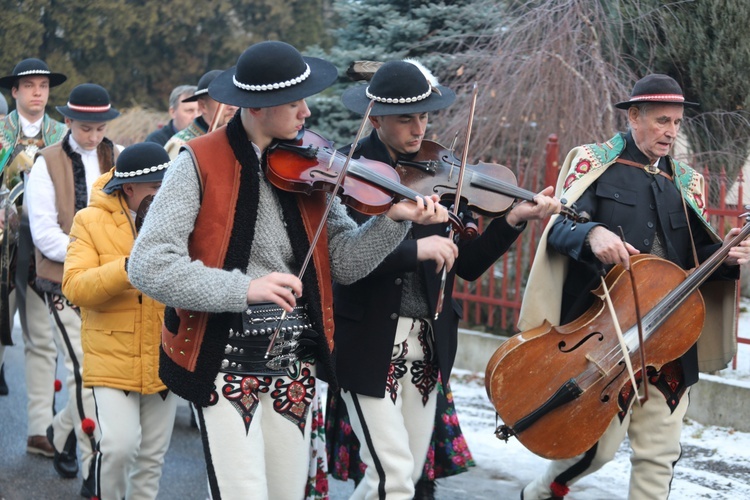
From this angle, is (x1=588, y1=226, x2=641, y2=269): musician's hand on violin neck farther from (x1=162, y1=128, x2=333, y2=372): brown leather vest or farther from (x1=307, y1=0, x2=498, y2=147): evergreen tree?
(x1=307, y1=0, x2=498, y2=147): evergreen tree

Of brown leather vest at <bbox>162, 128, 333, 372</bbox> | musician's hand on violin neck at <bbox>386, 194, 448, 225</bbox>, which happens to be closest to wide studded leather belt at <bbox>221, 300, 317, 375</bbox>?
brown leather vest at <bbox>162, 128, 333, 372</bbox>

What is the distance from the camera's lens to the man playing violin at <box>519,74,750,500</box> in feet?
15.0

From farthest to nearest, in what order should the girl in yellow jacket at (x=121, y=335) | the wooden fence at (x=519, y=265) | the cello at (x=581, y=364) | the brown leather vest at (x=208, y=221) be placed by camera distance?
the wooden fence at (x=519, y=265)
the girl in yellow jacket at (x=121, y=335)
the cello at (x=581, y=364)
the brown leather vest at (x=208, y=221)

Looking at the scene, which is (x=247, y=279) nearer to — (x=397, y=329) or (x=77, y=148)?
(x=397, y=329)

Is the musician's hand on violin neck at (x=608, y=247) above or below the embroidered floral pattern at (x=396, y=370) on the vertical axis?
above

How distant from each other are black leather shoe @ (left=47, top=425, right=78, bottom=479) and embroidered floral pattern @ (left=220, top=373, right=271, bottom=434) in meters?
2.74

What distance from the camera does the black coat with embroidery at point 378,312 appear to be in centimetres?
434

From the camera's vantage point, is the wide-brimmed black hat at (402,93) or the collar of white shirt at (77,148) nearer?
the wide-brimmed black hat at (402,93)

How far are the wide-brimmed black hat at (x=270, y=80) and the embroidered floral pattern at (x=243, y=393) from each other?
2.99 ft

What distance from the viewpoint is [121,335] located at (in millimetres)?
4793

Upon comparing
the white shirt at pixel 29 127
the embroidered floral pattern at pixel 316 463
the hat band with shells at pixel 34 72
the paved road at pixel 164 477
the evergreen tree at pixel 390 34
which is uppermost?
the evergreen tree at pixel 390 34

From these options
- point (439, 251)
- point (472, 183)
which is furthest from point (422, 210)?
point (472, 183)

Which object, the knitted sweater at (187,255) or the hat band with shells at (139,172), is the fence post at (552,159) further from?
the knitted sweater at (187,255)

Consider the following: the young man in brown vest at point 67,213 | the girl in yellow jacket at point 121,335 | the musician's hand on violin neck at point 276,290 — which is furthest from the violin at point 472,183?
the young man in brown vest at point 67,213
